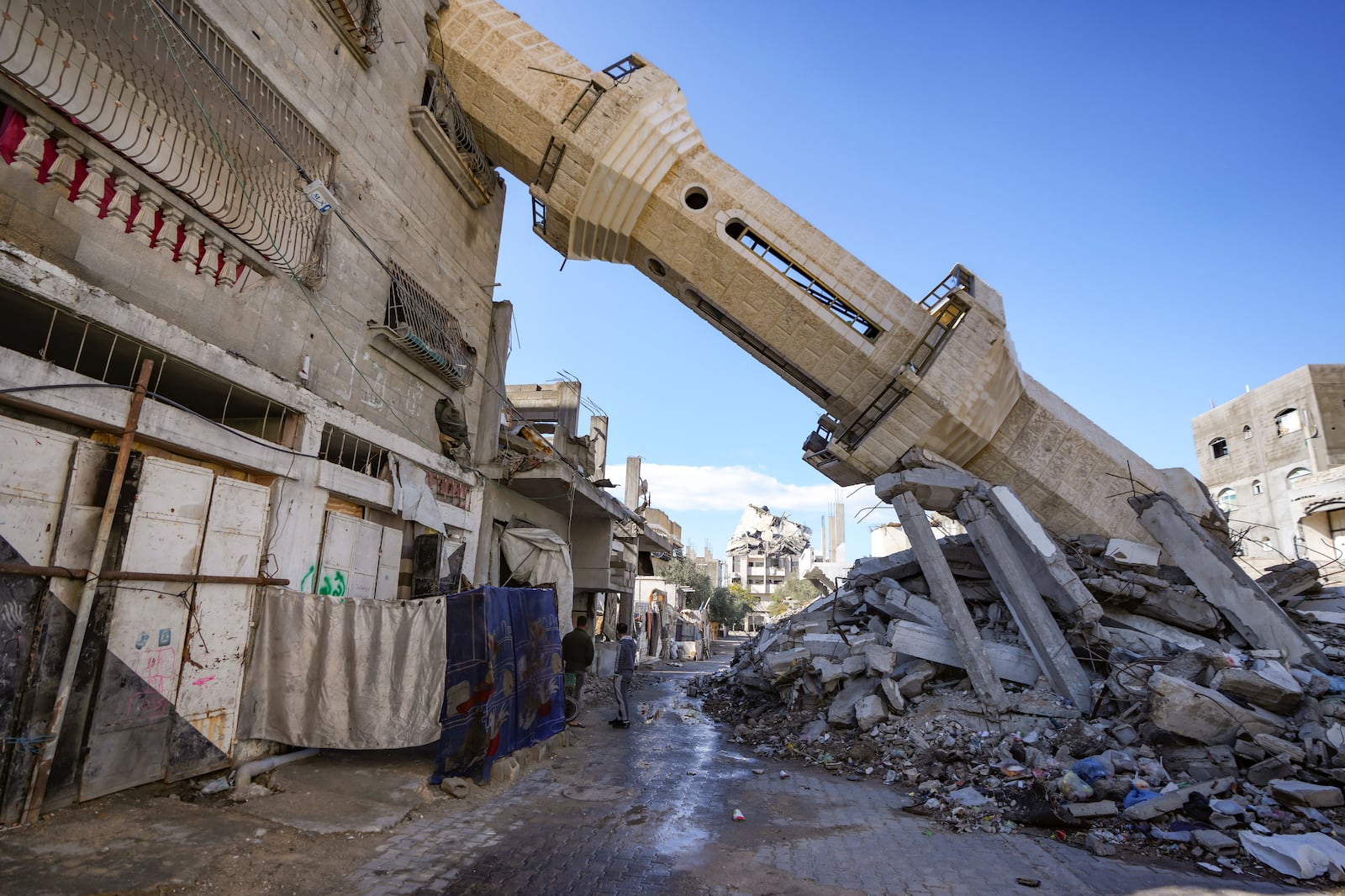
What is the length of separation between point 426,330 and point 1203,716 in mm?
10967

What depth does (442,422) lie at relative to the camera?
400 inches

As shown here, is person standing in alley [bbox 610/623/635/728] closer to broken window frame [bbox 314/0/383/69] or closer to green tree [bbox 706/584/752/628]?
broken window frame [bbox 314/0/383/69]

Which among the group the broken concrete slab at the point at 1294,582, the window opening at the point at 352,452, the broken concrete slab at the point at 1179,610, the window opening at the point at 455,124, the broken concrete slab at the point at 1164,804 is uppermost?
the window opening at the point at 455,124

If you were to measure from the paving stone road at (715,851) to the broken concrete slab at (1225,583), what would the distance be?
20.7ft

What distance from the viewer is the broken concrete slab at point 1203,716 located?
6531mm

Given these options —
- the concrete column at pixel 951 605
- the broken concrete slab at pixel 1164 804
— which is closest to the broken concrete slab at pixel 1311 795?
the broken concrete slab at pixel 1164 804

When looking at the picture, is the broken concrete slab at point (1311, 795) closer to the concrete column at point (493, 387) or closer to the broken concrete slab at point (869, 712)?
the broken concrete slab at point (869, 712)

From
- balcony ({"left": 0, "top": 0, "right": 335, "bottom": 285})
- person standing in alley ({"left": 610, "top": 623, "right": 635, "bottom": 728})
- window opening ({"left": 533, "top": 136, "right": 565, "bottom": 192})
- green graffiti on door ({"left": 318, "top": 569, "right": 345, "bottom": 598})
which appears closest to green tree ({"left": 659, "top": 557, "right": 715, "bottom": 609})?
person standing in alley ({"left": 610, "top": 623, "right": 635, "bottom": 728})

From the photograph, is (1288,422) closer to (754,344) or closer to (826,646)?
(754,344)

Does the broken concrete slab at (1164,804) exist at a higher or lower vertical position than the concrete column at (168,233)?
lower

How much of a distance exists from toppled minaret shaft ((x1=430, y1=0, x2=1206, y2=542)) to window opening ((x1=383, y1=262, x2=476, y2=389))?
3759 mm

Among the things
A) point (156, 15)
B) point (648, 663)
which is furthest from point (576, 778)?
point (648, 663)

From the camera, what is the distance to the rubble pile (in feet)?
18.1

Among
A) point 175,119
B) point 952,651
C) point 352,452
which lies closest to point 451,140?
point 175,119
